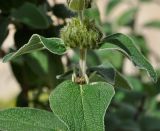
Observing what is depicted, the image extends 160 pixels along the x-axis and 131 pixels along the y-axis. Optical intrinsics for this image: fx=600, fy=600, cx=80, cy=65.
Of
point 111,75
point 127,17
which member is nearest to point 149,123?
point 127,17

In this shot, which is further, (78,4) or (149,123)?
(149,123)

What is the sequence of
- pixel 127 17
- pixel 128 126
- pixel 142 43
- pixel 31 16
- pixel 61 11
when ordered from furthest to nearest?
pixel 127 17 < pixel 142 43 < pixel 128 126 < pixel 61 11 < pixel 31 16

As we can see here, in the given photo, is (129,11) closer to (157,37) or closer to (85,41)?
(85,41)

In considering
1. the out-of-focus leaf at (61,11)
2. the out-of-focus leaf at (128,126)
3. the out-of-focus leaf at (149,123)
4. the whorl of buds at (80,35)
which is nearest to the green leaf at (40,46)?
the whorl of buds at (80,35)

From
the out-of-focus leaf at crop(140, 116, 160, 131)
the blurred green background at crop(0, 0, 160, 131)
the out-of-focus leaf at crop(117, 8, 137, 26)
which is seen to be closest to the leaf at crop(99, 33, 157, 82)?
the blurred green background at crop(0, 0, 160, 131)

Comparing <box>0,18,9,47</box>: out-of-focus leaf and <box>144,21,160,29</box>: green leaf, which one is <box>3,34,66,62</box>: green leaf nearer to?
<box>0,18,9,47</box>: out-of-focus leaf

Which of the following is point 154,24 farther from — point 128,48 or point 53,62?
point 128,48
